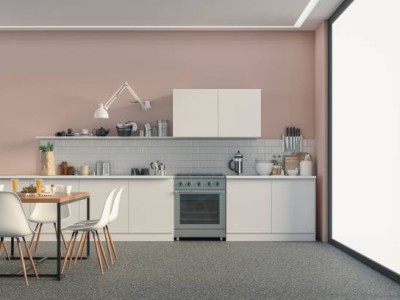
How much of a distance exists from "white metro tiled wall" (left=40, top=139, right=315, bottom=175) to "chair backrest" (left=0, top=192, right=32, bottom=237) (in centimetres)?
322

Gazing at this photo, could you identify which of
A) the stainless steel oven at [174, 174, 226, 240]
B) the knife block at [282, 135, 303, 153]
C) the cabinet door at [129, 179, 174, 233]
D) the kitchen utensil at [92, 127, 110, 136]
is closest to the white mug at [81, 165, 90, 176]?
the kitchen utensil at [92, 127, 110, 136]

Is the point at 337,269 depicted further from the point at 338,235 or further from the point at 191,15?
the point at 191,15

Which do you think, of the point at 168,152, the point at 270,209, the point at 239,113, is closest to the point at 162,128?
the point at 168,152

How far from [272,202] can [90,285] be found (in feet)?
10.6

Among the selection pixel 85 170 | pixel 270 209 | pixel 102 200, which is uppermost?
pixel 85 170

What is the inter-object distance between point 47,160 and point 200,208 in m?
2.31

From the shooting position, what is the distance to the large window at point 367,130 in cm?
467

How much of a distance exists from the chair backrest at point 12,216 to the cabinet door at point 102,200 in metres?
2.54

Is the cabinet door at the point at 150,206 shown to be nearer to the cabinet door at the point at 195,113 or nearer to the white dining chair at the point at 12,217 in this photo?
the cabinet door at the point at 195,113

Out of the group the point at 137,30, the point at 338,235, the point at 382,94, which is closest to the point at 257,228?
the point at 338,235

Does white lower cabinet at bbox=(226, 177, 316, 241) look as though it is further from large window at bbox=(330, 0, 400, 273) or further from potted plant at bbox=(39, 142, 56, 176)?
potted plant at bbox=(39, 142, 56, 176)

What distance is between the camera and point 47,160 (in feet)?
24.3

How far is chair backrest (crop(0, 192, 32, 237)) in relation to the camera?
4.45 m

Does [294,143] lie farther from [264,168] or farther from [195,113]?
[195,113]
